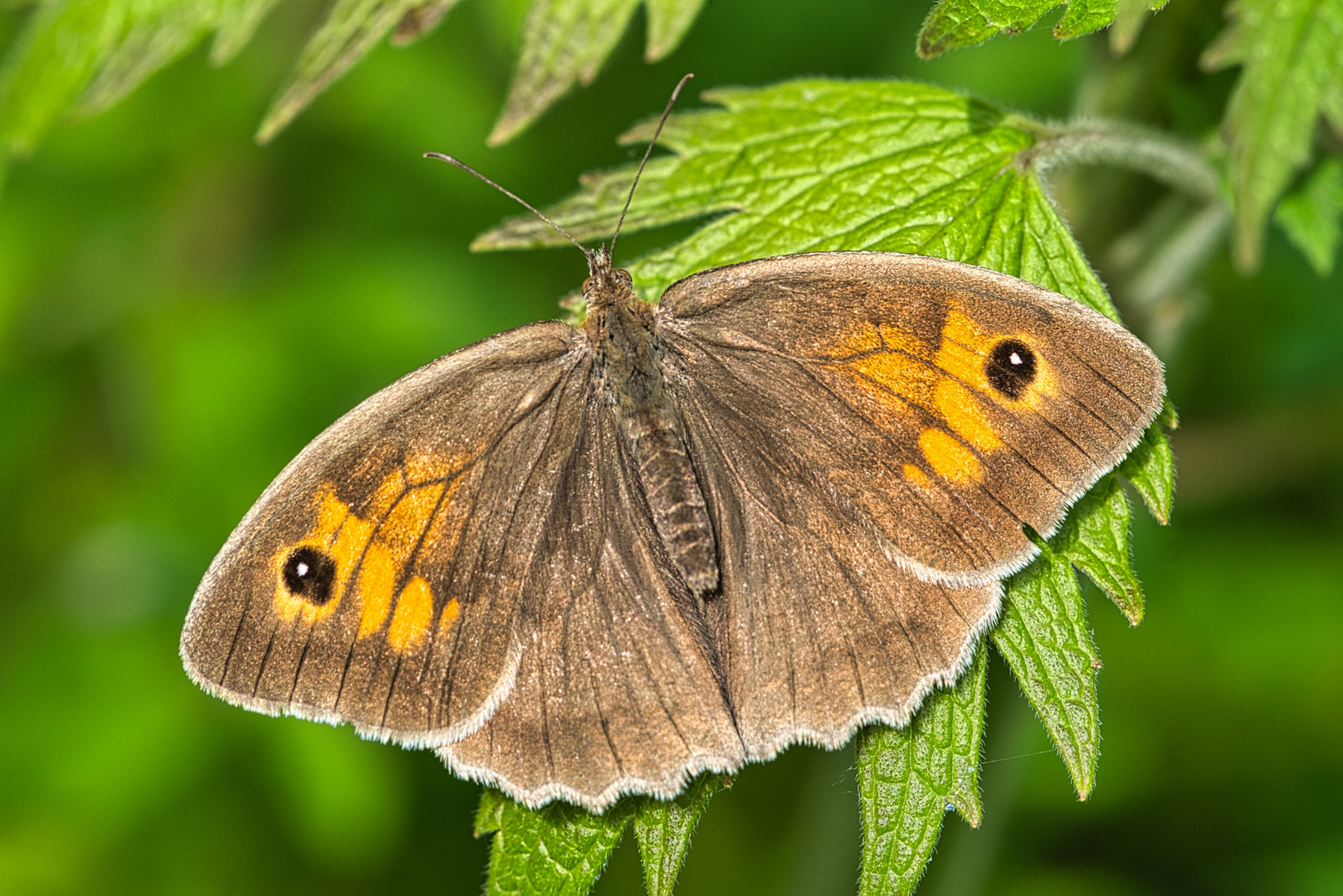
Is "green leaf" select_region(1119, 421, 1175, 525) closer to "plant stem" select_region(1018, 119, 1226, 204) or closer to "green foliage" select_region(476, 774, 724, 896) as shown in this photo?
"plant stem" select_region(1018, 119, 1226, 204)

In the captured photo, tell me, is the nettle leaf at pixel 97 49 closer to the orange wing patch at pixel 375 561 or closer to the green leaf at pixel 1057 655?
the orange wing patch at pixel 375 561

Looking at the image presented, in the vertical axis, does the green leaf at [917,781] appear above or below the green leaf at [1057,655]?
below

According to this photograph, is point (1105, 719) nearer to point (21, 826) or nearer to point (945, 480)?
point (945, 480)

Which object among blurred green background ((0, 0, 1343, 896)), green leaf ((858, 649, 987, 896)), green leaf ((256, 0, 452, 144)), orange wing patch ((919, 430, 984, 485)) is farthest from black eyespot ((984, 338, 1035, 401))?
blurred green background ((0, 0, 1343, 896))

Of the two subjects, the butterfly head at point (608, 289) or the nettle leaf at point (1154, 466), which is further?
the butterfly head at point (608, 289)

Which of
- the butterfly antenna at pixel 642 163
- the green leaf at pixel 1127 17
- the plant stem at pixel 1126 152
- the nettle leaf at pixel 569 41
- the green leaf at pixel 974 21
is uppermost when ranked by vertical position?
the nettle leaf at pixel 569 41

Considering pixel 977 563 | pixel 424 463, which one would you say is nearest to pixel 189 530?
pixel 424 463

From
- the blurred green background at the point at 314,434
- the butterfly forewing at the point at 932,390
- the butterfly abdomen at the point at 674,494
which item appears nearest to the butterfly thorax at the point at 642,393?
the butterfly abdomen at the point at 674,494
